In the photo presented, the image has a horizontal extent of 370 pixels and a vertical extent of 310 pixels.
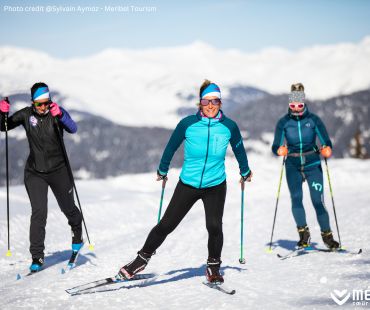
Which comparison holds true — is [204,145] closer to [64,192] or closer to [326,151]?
[64,192]

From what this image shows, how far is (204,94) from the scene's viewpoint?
5262mm

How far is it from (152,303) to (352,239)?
204 inches

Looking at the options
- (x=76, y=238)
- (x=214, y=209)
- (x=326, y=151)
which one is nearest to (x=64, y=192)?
(x=76, y=238)

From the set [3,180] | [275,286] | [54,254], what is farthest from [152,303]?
[3,180]

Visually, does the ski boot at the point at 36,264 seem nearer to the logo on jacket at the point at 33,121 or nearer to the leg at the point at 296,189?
the logo on jacket at the point at 33,121

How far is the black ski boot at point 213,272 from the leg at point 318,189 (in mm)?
2583

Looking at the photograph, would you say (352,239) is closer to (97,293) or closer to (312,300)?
(312,300)

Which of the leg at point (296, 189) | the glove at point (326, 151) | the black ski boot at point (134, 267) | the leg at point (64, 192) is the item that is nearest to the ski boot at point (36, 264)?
the leg at point (64, 192)

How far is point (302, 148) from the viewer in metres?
7.35

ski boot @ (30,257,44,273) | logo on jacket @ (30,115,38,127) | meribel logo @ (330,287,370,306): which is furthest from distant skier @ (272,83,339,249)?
ski boot @ (30,257,44,273)

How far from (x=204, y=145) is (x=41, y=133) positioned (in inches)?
91.9

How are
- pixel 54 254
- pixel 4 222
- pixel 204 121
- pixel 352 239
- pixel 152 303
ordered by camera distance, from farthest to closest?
pixel 4 222, pixel 352 239, pixel 54 254, pixel 204 121, pixel 152 303

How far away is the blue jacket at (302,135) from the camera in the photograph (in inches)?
287

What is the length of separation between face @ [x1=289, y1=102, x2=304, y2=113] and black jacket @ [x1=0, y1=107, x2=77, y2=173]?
3310 mm
